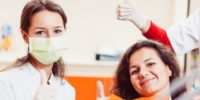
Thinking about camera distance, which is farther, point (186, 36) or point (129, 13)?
point (186, 36)

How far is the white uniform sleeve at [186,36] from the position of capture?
5.06 feet

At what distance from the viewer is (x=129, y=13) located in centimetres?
142

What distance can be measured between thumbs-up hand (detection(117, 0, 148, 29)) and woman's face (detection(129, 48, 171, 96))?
15cm

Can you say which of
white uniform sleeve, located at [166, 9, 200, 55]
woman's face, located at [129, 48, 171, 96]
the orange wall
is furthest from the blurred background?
woman's face, located at [129, 48, 171, 96]

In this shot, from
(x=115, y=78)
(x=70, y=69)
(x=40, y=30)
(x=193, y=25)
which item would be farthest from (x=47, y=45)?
(x=70, y=69)

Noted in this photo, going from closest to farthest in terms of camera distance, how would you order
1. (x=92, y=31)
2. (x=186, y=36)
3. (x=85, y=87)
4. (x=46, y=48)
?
(x=46, y=48) → (x=186, y=36) → (x=85, y=87) → (x=92, y=31)

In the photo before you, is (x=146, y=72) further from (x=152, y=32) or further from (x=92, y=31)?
(x=92, y=31)

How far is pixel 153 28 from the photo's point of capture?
1470 millimetres

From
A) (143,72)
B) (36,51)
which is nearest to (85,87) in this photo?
(36,51)

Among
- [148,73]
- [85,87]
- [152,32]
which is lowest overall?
[85,87]

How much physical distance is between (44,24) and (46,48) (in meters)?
0.10

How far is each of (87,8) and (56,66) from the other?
1692 millimetres

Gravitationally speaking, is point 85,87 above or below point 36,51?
below


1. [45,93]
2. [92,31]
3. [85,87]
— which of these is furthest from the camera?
[92,31]
